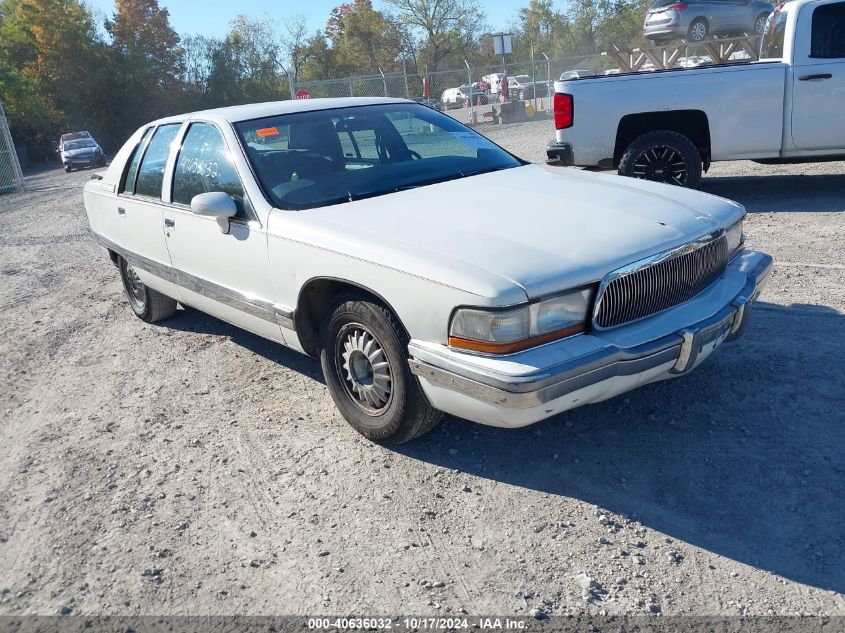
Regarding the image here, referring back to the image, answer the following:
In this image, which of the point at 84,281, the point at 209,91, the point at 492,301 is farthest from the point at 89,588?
the point at 209,91

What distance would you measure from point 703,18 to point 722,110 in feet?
38.9

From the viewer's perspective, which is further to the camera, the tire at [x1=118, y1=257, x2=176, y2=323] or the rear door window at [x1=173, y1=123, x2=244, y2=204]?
the tire at [x1=118, y1=257, x2=176, y2=323]

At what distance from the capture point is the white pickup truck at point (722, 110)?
24.6ft

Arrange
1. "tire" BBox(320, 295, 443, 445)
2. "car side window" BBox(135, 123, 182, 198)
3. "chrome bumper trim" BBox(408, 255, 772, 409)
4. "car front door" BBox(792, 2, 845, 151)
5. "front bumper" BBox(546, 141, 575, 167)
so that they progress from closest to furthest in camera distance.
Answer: "chrome bumper trim" BBox(408, 255, 772, 409) < "tire" BBox(320, 295, 443, 445) < "car side window" BBox(135, 123, 182, 198) < "car front door" BBox(792, 2, 845, 151) < "front bumper" BBox(546, 141, 575, 167)

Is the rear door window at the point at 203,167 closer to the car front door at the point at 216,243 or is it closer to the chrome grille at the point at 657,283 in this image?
the car front door at the point at 216,243

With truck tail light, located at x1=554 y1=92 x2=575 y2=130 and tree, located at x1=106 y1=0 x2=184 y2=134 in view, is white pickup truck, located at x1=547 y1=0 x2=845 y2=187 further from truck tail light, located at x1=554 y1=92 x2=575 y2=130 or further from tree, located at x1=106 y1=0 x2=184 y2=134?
tree, located at x1=106 y1=0 x2=184 y2=134

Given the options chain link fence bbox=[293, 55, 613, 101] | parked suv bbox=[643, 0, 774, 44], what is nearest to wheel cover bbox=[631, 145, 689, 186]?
parked suv bbox=[643, 0, 774, 44]

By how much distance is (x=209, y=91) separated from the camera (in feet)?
142

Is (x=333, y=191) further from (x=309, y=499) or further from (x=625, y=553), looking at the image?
(x=625, y=553)

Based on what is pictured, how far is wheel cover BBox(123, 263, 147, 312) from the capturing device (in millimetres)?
6039

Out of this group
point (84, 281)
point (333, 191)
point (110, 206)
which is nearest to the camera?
point (333, 191)

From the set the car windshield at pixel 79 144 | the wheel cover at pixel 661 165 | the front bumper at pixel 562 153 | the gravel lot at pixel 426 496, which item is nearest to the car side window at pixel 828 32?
the wheel cover at pixel 661 165

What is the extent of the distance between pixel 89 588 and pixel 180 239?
2398mm

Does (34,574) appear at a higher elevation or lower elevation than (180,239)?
lower
